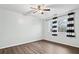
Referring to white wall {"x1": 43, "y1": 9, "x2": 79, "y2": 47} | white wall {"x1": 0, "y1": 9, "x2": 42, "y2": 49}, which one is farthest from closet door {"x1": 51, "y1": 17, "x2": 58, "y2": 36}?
white wall {"x1": 0, "y1": 9, "x2": 42, "y2": 49}

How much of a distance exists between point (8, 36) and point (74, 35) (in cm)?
153

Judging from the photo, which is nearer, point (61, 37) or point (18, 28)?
point (18, 28)

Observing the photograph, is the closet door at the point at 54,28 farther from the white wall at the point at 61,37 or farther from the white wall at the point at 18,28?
the white wall at the point at 18,28

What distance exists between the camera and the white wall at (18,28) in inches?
69.9

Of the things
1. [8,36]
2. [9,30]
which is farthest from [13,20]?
[8,36]

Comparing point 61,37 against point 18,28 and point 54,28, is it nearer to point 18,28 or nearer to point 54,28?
point 54,28

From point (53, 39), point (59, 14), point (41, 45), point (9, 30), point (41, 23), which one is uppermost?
point (59, 14)

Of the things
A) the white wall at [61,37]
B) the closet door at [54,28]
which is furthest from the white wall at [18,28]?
the closet door at [54,28]

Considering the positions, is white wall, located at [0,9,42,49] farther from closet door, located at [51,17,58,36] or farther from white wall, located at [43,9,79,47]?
closet door, located at [51,17,58,36]

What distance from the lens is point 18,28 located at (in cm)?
184

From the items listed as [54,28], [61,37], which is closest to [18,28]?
[54,28]

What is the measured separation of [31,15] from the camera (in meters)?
1.88

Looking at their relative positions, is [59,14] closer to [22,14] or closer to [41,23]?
[41,23]

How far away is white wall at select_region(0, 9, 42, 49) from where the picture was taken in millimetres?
1776
